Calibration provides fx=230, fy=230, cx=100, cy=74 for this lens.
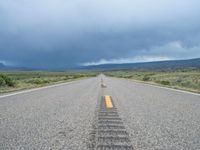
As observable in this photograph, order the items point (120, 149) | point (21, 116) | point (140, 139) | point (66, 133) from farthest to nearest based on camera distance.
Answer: point (21, 116)
point (66, 133)
point (140, 139)
point (120, 149)

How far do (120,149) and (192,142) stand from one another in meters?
1.07

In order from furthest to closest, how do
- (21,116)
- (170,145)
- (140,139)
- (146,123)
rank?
(21,116), (146,123), (140,139), (170,145)

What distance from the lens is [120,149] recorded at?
2.77m

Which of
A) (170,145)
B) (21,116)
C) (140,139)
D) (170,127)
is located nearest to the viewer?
(170,145)

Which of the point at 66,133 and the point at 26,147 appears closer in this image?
the point at 26,147

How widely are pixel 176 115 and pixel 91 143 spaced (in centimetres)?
281

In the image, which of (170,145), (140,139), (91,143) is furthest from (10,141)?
(170,145)

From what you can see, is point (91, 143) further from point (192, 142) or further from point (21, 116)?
point (21, 116)

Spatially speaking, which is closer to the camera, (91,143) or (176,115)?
(91,143)

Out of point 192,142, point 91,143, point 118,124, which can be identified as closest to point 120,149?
point 91,143

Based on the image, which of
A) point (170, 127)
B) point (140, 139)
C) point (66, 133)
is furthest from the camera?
point (170, 127)

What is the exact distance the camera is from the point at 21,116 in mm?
4906

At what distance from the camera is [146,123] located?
14.3ft

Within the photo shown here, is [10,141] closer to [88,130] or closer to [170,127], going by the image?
[88,130]
